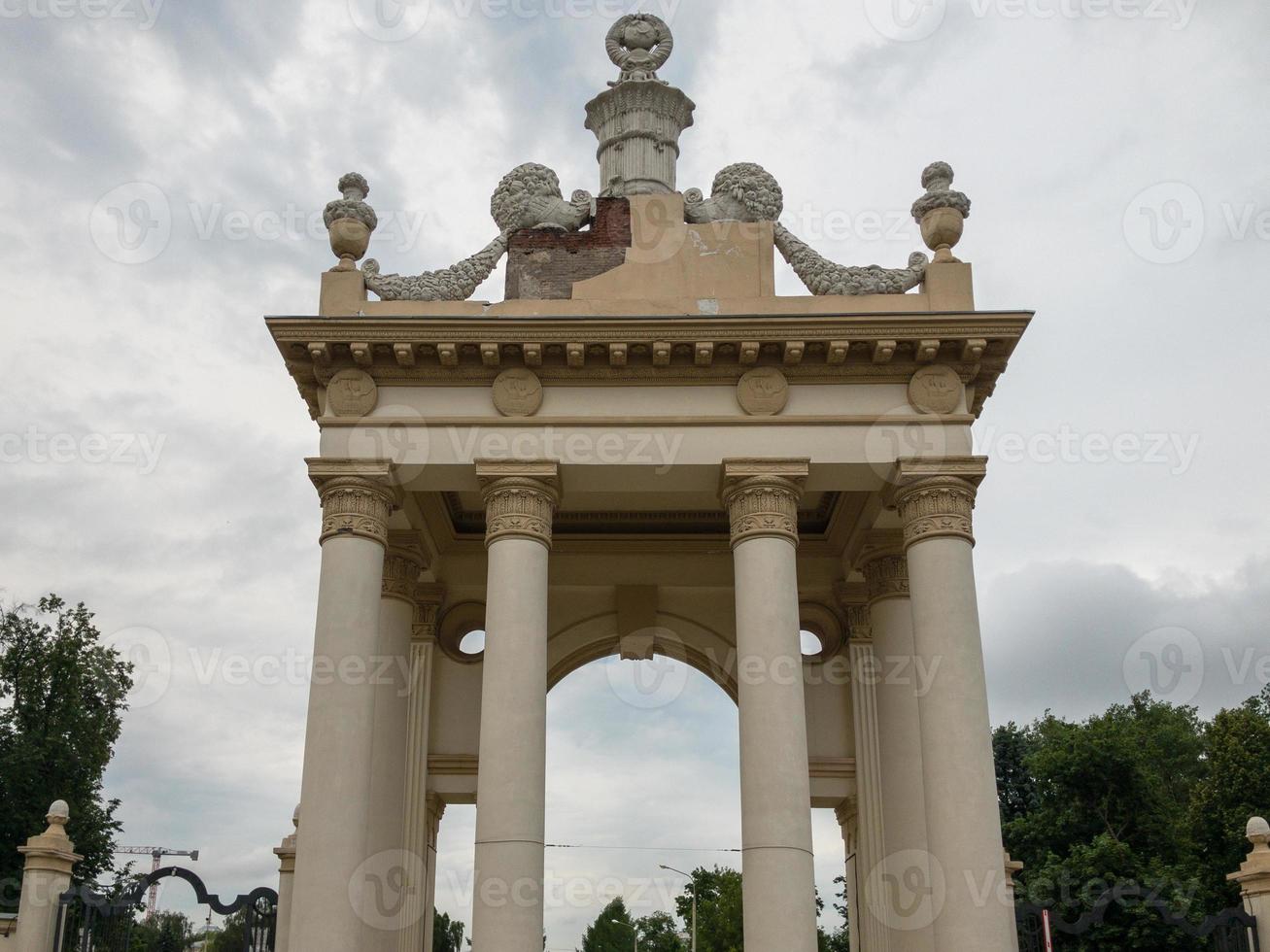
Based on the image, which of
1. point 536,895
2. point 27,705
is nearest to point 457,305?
point 536,895

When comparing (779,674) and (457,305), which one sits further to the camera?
(457,305)

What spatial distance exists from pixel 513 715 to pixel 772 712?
388 centimetres

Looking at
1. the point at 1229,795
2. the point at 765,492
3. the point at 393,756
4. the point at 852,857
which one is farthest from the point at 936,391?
the point at 1229,795

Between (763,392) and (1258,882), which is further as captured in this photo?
(763,392)

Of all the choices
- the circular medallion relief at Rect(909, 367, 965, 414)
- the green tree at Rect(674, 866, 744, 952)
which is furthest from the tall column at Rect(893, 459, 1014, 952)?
the green tree at Rect(674, 866, 744, 952)

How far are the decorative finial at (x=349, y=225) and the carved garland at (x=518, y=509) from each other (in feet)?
16.0

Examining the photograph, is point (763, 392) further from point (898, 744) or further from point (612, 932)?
point (612, 932)

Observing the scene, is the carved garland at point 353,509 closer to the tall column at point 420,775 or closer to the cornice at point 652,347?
the cornice at point 652,347

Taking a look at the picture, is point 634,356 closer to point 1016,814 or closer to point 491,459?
point 491,459

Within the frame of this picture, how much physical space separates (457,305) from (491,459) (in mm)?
2898

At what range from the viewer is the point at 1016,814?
5850 centimetres

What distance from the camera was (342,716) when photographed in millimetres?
19781

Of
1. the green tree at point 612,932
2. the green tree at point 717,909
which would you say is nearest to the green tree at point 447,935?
the green tree at point 612,932

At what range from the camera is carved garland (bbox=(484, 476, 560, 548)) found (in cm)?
2089
